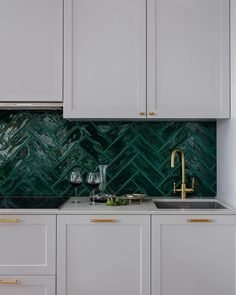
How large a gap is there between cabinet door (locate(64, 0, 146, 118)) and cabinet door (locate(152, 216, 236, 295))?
79 cm

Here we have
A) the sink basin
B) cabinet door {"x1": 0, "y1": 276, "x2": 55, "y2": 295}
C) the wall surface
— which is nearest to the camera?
cabinet door {"x1": 0, "y1": 276, "x2": 55, "y2": 295}

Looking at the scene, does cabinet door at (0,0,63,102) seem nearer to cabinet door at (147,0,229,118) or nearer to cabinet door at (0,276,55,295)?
cabinet door at (147,0,229,118)

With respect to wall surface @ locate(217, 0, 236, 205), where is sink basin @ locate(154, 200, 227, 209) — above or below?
below

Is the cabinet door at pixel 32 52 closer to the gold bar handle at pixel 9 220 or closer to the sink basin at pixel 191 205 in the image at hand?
the gold bar handle at pixel 9 220

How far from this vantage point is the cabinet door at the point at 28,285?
8.43 feet

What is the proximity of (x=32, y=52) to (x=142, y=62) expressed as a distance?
73 cm

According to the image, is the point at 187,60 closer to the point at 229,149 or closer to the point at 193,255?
the point at 229,149

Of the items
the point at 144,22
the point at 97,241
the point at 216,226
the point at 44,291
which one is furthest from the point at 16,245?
the point at 144,22

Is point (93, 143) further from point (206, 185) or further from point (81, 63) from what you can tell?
point (206, 185)

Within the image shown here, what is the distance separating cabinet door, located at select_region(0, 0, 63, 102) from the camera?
9.30ft

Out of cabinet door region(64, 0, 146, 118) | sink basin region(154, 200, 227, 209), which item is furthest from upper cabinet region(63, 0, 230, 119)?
sink basin region(154, 200, 227, 209)

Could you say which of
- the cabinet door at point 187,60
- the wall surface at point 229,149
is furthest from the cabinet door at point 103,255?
the cabinet door at point 187,60

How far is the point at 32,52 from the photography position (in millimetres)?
2838

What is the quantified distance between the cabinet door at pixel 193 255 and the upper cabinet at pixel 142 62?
0.72 metres
